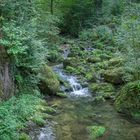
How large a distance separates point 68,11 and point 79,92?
13.1 m

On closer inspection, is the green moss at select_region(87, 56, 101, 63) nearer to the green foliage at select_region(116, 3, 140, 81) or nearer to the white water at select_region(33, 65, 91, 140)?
the white water at select_region(33, 65, 91, 140)

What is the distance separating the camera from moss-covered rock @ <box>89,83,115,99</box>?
597 inches

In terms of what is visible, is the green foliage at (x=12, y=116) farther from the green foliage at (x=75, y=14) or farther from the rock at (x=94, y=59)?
the green foliage at (x=75, y=14)

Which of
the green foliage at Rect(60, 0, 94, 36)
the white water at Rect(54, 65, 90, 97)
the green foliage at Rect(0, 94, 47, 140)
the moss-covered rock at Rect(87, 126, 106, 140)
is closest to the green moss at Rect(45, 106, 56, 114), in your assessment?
the moss-covered rock at Rect(87, 126, 106, 140)

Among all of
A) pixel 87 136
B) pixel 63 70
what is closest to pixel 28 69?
pixel 87 136

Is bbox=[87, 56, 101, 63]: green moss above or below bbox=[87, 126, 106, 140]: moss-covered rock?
above

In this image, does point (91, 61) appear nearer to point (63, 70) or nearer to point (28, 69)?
point (63, 70)

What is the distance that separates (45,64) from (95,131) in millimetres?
5851

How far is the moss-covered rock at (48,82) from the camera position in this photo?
577 inches

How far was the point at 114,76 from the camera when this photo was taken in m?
16.7

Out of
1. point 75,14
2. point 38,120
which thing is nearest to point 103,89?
point 38,120

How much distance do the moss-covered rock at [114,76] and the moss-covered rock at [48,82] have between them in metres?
2.94

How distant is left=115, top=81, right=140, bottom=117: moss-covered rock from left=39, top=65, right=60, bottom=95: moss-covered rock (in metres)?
3.29

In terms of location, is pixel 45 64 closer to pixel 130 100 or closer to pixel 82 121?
pixel 82 121
